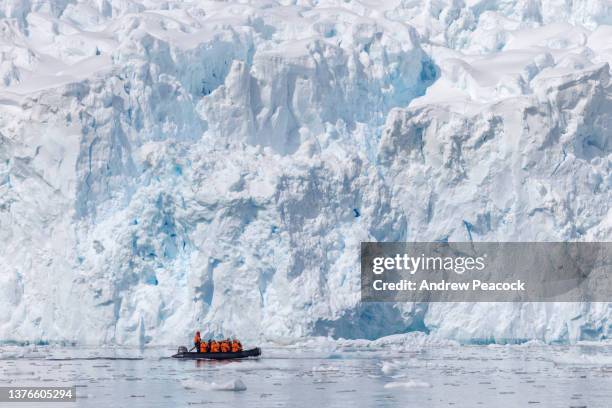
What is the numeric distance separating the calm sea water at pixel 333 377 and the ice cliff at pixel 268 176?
118cm

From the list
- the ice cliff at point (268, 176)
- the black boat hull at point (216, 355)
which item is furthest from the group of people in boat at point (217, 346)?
the ice cliff at point (268, 176)

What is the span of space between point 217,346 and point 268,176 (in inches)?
209

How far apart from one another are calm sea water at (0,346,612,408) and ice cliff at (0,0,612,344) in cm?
118

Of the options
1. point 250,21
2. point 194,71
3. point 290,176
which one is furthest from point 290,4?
point 290,176

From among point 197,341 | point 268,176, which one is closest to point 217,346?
point 197,341

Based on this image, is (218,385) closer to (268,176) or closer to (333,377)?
(333,377)

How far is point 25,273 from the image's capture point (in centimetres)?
3550

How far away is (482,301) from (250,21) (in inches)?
449

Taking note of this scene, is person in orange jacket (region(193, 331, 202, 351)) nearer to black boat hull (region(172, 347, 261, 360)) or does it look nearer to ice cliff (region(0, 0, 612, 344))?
black boat hull (region(172, 347, 261, 360))

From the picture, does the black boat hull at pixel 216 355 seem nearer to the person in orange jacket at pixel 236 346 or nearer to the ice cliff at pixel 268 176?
the person in orange jacket at pixel 236 346

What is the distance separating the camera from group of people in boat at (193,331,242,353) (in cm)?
3228

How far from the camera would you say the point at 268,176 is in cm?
3550

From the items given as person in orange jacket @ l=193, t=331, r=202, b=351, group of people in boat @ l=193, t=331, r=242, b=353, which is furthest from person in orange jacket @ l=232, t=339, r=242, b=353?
person in orange jacket @ l=193, t=331, r=202, b=351

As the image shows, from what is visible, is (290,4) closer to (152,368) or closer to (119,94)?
(119,94)
